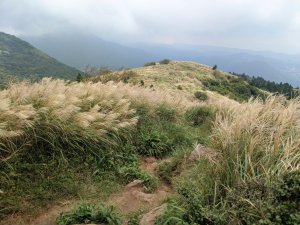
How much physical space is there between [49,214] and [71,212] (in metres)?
0.50

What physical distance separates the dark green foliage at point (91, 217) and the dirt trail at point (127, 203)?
0.39m

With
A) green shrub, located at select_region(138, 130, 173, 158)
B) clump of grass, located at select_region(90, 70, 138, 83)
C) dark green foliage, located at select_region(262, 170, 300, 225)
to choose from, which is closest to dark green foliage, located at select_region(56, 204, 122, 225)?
dark green foliage, located at select_region(262, 170, 300, 225)

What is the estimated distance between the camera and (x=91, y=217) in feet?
A: 14.0

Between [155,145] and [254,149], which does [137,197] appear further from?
[155,145]

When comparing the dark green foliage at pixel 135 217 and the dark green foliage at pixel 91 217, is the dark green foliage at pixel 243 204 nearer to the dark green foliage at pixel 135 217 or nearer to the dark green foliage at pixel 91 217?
the dark green foliage at pixel 135 217

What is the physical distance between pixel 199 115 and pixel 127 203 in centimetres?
542

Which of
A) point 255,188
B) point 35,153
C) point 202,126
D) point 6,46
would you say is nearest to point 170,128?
point 202,126

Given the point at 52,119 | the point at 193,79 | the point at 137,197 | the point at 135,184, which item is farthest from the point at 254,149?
the point at 193,79

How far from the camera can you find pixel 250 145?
14.4ft

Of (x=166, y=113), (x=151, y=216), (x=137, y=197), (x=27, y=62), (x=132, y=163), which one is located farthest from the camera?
(x=27, y=62)

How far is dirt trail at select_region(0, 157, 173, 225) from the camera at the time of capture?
15.4 feet

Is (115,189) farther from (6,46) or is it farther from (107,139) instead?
(6,46)

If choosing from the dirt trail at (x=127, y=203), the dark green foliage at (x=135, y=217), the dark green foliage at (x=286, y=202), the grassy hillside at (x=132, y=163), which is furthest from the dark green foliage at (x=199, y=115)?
the dark green foliage at (x=286, y=202)

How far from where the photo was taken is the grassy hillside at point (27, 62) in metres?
99.2
